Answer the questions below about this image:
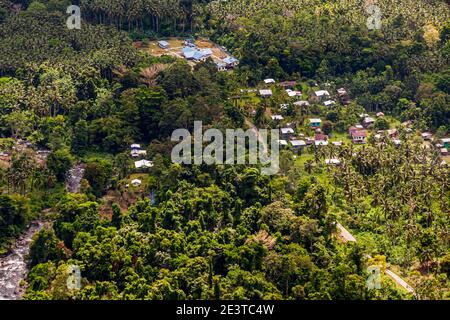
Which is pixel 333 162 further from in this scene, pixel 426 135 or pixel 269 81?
pixel 269 81

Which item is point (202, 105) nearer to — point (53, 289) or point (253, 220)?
point (253, 220)

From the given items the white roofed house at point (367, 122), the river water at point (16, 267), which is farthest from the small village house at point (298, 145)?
the river water at point (16, 267)

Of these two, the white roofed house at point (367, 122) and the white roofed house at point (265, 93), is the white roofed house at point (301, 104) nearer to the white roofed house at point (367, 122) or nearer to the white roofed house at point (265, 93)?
the white roofed house at point (265, 93)

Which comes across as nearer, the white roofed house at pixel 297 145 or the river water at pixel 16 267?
the river water at pixel 16 267

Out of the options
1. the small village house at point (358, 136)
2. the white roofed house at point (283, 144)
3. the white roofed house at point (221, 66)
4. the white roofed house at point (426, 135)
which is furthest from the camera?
the white roofed house at point (221, 66)

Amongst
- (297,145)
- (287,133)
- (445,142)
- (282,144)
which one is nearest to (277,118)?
(287,133)

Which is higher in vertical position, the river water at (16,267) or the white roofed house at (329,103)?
the white roofed house at (329,103)

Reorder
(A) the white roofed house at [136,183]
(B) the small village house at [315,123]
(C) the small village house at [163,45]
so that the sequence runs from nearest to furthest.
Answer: (A) the white roofed house at [136,183]
(B) the small village house at [315,123]
(C) the small village house at [163,45]

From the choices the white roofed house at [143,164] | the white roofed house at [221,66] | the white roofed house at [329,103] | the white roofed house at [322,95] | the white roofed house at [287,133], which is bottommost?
the white roofed house at [143,164]

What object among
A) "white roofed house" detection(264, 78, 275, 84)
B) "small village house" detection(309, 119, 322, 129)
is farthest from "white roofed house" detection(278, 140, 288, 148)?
"white roofed house" detection(264, 78, 275, 84)
